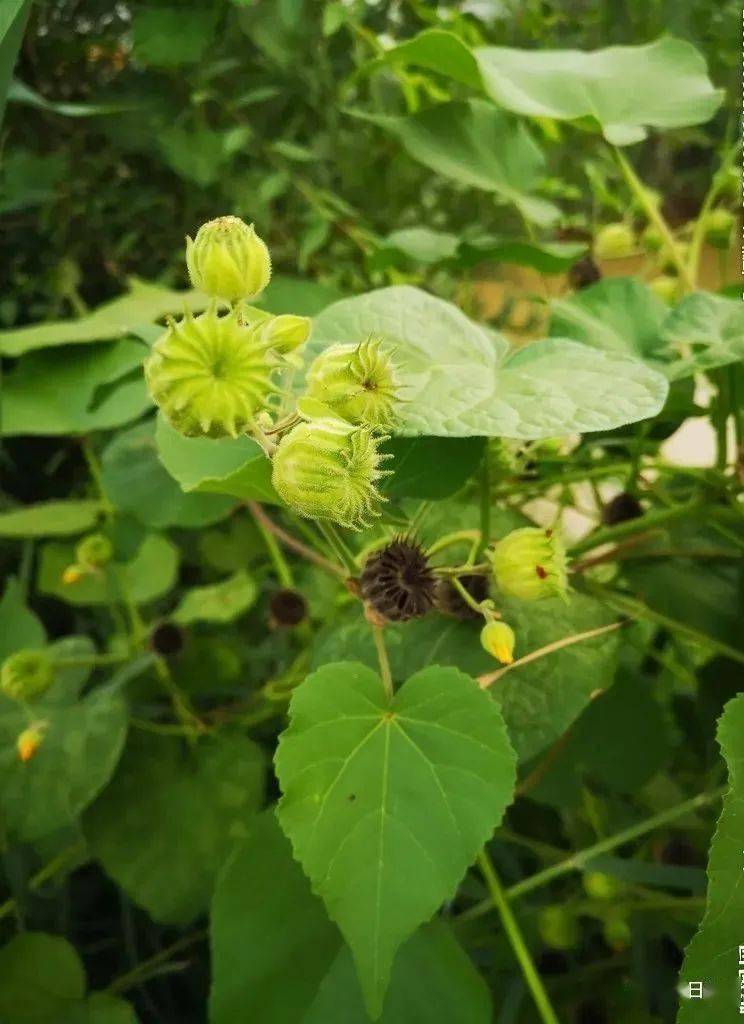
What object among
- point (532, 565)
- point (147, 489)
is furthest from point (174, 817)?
point (532, 565)

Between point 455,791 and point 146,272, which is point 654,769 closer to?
point 455,791

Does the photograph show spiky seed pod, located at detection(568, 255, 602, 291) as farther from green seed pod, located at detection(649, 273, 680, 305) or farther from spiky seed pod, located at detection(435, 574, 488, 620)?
spiky seed pod, located at detection(435, 574, 488, 620)

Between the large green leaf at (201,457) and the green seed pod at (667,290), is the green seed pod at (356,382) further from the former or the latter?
the green seed pod at (667,290)

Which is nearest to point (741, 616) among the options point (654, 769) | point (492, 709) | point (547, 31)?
point (654, 769)

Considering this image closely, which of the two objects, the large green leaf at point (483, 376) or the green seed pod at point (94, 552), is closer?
the large green leaf at point (483, 376)

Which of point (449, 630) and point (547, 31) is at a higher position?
point (547, 31)

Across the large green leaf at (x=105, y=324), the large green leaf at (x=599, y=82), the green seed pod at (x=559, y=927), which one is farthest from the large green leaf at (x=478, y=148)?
the green seed pod at (x=559, y=927)

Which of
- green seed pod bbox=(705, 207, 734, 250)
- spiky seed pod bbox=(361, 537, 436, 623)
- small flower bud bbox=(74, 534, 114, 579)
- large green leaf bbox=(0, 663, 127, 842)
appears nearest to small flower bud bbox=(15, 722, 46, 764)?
large green leaf bbox=(0, 663, 127, 842)
